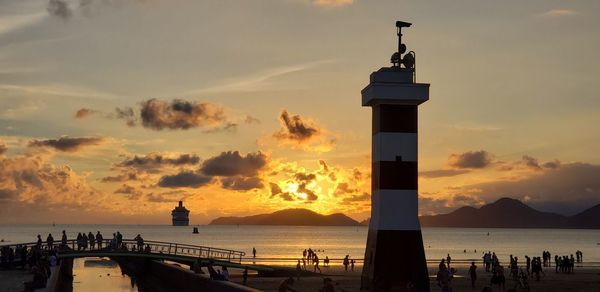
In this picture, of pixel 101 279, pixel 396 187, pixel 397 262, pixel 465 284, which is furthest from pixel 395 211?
pixel 101 279

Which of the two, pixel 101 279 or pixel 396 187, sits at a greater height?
pixel 396 187

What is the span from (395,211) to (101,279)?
28.8 metres

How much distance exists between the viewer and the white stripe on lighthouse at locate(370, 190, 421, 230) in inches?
1169

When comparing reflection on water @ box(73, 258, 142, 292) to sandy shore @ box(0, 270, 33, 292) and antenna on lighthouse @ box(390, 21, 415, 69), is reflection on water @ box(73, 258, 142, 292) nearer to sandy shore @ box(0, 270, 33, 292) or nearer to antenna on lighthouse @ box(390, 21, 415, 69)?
sandy shore @ box(0, 270, 33, 292)

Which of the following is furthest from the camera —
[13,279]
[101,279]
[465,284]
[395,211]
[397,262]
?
[101,279]

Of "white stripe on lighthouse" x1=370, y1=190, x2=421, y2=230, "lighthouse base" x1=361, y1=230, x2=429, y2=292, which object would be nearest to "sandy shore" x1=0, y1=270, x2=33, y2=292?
"lighthouse base" x1=361, y1=230, x2=429, y2=292

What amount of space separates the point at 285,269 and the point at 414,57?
2062 centimetres

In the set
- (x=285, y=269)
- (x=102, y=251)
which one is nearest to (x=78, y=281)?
(x=102, y=251)

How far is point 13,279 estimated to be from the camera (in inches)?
1340

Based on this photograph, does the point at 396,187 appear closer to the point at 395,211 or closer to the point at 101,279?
the point at 395,211

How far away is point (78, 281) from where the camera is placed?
4956 centimetres

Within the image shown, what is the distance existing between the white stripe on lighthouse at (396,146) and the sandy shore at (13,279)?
14242mm

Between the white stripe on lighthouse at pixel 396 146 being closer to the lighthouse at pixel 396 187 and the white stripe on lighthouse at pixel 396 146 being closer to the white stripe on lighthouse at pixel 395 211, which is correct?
the lighthouse at pixel 396 187

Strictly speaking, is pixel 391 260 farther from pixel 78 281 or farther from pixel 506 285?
pixel 78 281
